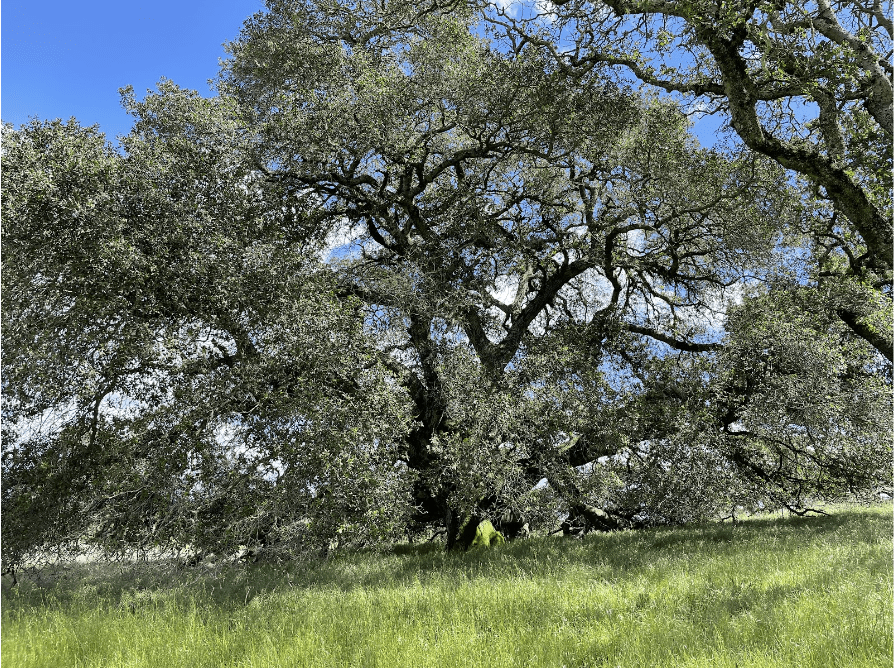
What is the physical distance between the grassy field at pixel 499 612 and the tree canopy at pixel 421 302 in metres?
1.03

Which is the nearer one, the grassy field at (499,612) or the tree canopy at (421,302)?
the grassy field at (499,612)

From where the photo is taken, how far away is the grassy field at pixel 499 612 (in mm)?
4680

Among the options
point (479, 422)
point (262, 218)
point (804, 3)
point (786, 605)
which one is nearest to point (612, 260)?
point (479, 422)

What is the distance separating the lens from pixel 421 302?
10.8 meters

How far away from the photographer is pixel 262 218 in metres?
11.1

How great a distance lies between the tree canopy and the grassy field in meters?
1.03

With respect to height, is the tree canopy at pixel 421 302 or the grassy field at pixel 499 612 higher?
the tree canopy at pixel 421 302

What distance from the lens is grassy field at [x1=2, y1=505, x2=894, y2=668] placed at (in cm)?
468

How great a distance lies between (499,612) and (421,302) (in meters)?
6.17

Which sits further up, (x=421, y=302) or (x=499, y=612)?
(x=421, y=302)

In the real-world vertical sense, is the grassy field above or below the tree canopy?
below

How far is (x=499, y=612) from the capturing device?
6.15 m

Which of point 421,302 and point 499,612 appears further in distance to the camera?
point 421,302

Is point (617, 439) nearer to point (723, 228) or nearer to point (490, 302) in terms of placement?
point (490, 302)
